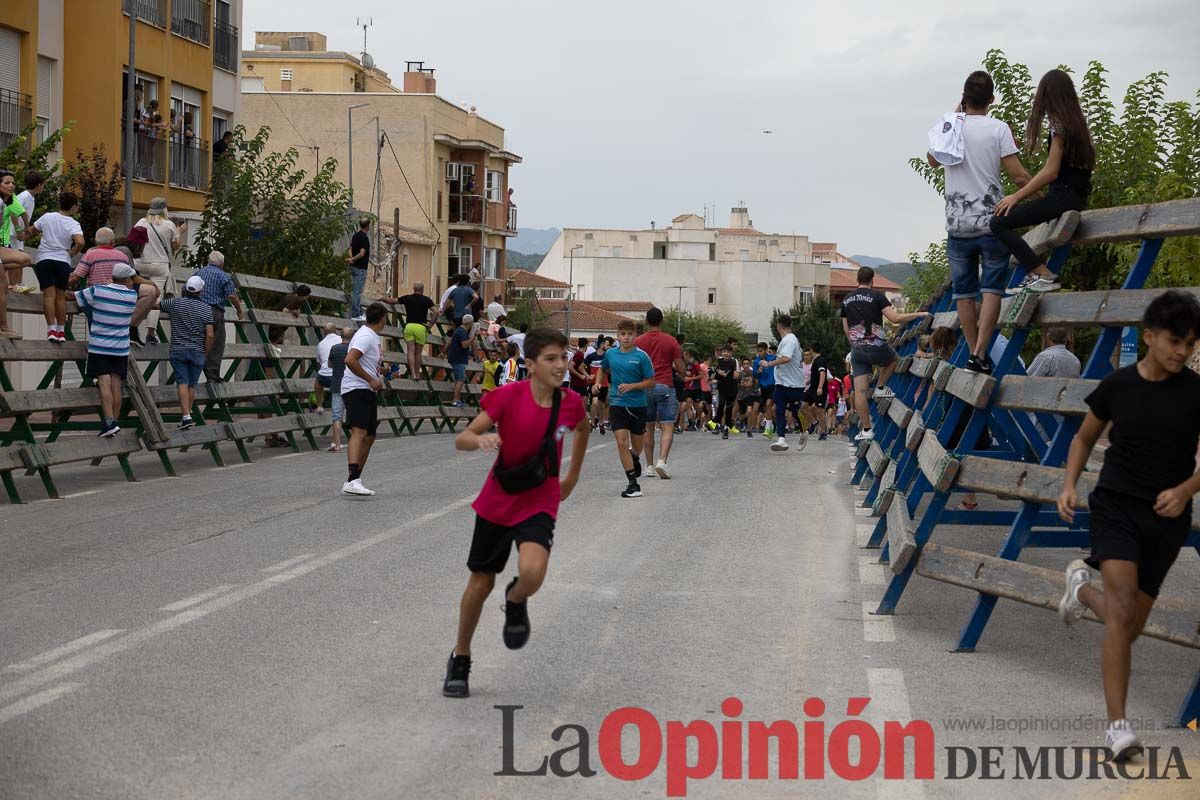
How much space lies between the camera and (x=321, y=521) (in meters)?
13.3

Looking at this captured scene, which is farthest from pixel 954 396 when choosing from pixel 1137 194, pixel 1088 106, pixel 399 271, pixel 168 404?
pixel 399 271

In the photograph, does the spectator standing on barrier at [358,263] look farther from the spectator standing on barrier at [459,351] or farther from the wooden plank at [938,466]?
the wooden plank at [938,466]

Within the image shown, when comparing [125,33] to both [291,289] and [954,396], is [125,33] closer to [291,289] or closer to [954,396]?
[291,289]

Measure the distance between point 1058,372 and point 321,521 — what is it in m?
6.38

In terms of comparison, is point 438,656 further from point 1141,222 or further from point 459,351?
point 459,351

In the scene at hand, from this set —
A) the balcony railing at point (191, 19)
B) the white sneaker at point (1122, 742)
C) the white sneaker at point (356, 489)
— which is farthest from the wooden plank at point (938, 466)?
the balcony railing at point (191, 19)

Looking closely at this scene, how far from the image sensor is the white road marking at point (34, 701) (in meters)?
6.47

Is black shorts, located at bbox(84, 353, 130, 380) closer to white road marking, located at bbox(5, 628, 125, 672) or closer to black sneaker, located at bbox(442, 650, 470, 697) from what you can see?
white road marking, located at bbox(5, 628, 125, 672)

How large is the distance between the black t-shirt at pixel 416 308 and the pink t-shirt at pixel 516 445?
19909 millimetres

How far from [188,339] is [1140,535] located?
13.7 m

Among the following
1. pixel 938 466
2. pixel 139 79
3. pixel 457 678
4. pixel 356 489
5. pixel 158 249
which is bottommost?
pixel 356 489

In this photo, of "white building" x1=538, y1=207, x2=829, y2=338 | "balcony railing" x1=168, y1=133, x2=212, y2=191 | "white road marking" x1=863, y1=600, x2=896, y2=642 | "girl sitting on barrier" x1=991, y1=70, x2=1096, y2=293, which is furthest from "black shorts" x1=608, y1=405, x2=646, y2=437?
"white building" x1=538, y1=207, x2=829, y2=338

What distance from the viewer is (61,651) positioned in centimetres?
777

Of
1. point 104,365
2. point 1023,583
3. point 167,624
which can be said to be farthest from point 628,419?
point 1023,583
